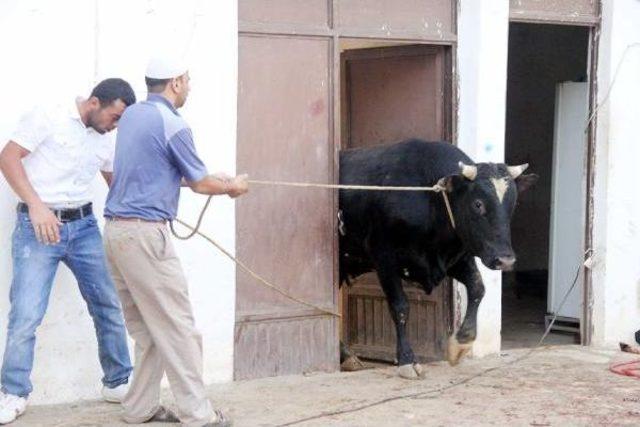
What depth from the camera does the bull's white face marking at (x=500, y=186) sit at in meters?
8.14

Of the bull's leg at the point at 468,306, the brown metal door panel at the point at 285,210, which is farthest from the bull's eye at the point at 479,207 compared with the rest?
the brown metal door panel at the point at 285,210

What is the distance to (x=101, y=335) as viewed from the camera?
7.05 meters

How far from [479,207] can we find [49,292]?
9.92 feet

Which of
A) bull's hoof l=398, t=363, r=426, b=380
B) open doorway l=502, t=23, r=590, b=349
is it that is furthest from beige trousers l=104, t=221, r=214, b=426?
open doorway l=502, t=23, r=590, b=349

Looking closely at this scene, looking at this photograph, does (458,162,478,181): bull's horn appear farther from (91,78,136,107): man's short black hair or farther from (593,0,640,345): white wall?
(91,78,136,107): man's short black hair

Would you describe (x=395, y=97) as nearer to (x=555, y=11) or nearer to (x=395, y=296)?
(x=555, y=11)

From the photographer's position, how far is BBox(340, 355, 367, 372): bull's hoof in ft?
29.2

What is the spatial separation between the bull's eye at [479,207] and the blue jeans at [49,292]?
8.50 feet

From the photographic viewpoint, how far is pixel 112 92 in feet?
22.1

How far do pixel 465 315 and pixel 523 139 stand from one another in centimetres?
583

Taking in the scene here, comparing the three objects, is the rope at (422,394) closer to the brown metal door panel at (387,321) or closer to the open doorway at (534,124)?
the brown metal door panel at (387,321)

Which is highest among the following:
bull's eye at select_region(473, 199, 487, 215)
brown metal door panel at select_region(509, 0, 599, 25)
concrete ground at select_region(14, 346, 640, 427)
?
brown metal door panel at select_region(509, 0, 599, 25)

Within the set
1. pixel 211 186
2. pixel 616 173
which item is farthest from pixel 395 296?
pixel 211 186

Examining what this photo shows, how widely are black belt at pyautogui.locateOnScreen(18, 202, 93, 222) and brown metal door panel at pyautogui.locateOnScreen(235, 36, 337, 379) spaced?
1.38 metres
